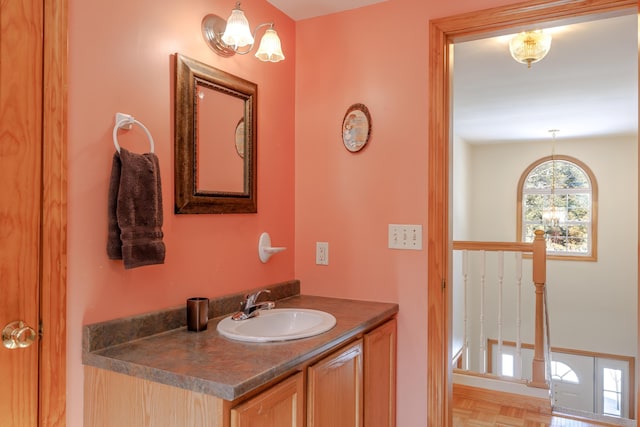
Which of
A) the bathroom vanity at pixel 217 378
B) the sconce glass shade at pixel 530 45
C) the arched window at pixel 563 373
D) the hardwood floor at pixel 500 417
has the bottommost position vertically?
the arched window at pixel 563 373

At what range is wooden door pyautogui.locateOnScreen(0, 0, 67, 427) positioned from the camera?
44.4 inches

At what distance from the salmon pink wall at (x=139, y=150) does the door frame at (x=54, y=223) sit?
0.09 feet

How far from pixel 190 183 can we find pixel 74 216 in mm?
456

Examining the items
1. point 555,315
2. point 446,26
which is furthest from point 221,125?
point 555,315

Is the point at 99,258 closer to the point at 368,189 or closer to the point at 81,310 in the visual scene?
the point at 81,310

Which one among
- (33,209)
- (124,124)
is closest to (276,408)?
(33,209)

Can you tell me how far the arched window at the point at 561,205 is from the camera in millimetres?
5871

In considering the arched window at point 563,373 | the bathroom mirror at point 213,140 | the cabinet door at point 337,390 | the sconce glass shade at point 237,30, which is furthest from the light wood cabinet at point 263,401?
the arched window at point 563,373

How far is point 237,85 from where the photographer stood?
6.13 feet

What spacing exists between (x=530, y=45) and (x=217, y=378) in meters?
2.44

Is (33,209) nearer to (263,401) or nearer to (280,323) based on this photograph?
(263,401)

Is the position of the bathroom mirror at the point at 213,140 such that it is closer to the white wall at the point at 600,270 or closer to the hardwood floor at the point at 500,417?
the hardwood floor at the point at 500,417

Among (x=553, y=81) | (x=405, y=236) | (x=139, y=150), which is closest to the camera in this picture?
(x=139, y=150)

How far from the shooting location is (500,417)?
9.48 feet
